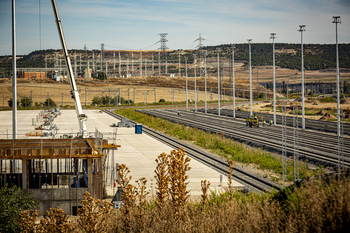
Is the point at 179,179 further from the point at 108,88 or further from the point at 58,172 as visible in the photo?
the point at 108,88

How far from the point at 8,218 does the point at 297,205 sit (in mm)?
8126

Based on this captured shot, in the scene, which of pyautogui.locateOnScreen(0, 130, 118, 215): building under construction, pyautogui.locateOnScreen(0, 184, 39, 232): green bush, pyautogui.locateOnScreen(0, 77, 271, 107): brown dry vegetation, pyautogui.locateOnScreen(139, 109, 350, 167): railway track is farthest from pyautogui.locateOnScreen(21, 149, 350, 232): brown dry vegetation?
pyautogui.locateOnScreen(0, 77, 271, 107): brown dry vegetation

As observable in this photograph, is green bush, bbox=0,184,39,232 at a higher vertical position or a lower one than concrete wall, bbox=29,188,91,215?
higher

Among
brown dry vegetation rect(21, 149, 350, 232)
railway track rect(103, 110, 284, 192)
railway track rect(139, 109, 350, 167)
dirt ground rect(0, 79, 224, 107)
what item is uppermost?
dirt ground rect(0, 79, 224, 107)

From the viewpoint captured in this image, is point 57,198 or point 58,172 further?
point 58,172

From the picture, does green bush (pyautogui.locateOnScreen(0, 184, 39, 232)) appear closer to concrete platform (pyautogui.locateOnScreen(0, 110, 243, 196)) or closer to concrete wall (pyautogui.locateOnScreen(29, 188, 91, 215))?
concrete wall (pyautogui.locateOnScreen(29, 188, 91, 215))

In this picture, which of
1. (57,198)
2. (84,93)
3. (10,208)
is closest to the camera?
(10,208)

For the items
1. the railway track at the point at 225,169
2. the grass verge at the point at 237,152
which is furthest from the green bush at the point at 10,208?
the grass verge at the point at 237,152

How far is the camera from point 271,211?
8977mm

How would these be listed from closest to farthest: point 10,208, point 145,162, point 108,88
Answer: point 10,208 < point 145,162 < point 108,88

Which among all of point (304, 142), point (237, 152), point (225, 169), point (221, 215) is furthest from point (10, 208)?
point (304, 142)

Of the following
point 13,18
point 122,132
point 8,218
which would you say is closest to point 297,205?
point 8,218

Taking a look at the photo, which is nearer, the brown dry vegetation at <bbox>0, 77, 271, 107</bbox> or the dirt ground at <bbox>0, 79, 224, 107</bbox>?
the dirt ground at <bbox>0, 79, 224, 107</bbox>

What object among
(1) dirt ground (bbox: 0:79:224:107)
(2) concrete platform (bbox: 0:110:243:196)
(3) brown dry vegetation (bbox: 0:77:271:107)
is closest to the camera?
(2) concrete platform (bbox: 0:110:243:196)
